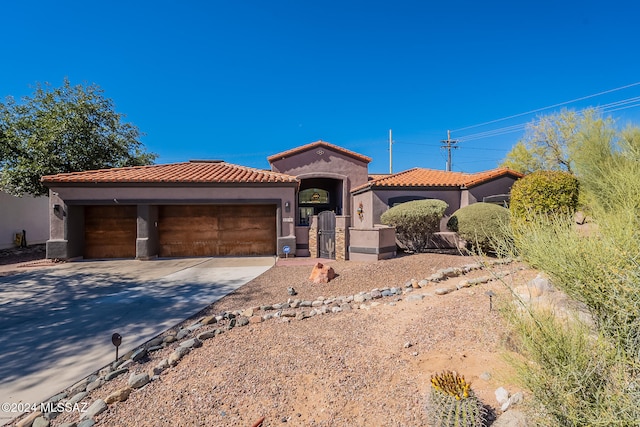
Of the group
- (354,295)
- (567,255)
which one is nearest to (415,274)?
(354,295)

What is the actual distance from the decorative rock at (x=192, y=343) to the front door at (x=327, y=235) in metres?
7.46

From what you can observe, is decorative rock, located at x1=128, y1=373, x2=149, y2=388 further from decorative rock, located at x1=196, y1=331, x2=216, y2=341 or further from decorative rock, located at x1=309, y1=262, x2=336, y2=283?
decorative rock, located at x1=309, y1=262, x2=336, y2=283

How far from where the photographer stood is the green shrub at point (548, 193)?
8.87 metres

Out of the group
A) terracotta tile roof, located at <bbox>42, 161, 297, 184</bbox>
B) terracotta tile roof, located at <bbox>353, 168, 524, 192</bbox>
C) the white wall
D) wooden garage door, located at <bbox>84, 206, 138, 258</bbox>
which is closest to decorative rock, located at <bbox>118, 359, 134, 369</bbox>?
terracotta tile roof, located at <bbox>42, 161, 297, 184</bbox>

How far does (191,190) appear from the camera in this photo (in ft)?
39.6

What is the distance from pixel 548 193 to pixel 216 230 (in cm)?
1298

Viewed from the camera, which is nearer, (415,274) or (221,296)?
(221,296)

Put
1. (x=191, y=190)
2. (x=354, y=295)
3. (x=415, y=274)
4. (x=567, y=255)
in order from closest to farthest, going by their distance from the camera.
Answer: (x=567, y=255)
(x=354, y=295)
(x=415, y=274)
(x=191, y=190)

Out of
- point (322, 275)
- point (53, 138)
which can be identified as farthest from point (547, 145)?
point (53, 138)

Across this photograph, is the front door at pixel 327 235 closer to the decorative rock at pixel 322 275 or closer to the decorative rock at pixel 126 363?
→ the decorative rock at pixel 322 275

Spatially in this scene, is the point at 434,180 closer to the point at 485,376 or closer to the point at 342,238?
the point at 342,238

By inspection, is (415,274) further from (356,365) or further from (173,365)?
(173,365)

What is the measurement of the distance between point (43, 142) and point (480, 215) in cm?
2039

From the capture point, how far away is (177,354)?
13.1ft
